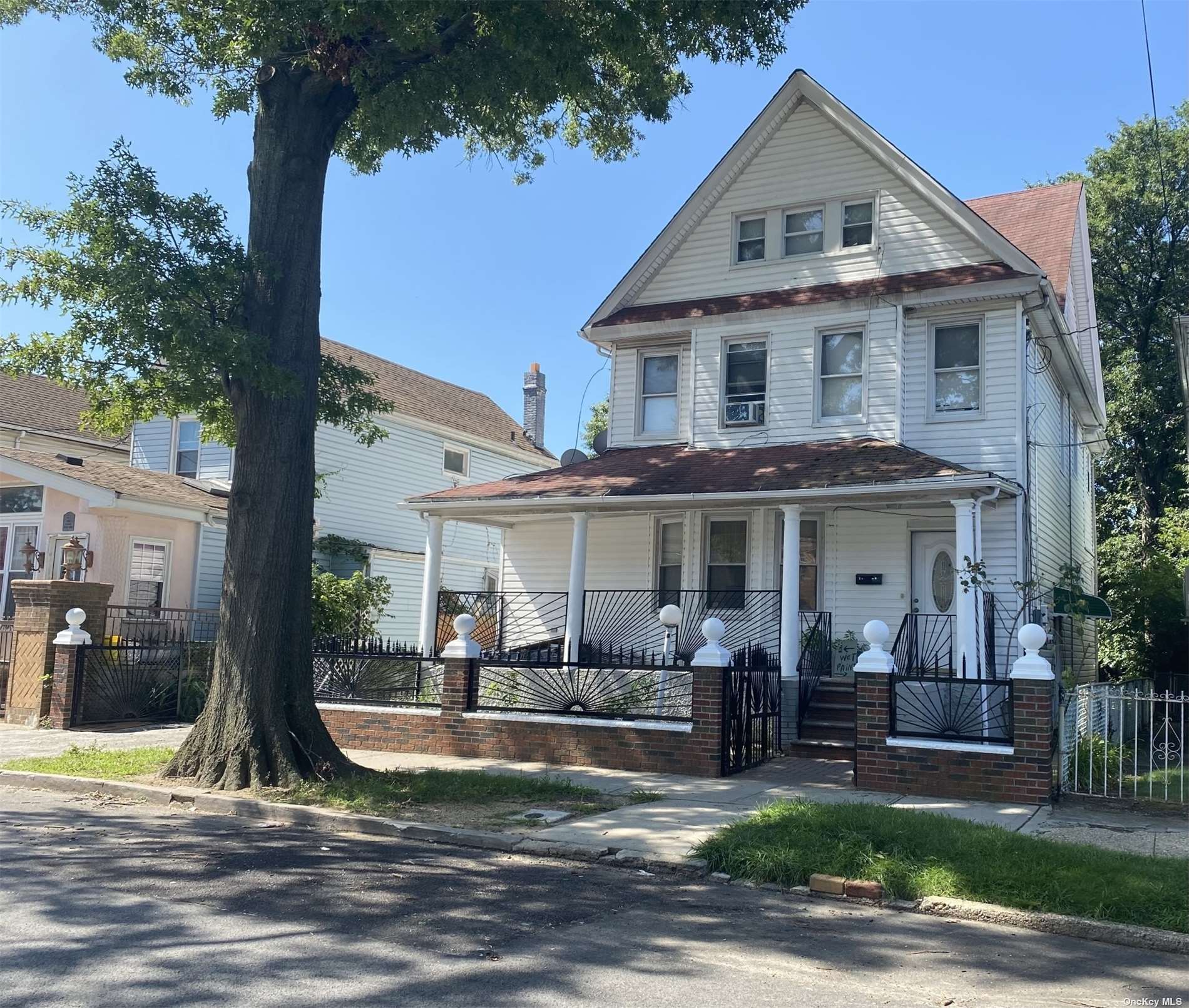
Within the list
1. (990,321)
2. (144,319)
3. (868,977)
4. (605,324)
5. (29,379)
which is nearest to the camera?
(868,977)

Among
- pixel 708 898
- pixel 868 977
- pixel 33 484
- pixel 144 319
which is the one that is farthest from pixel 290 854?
pixel 33 484

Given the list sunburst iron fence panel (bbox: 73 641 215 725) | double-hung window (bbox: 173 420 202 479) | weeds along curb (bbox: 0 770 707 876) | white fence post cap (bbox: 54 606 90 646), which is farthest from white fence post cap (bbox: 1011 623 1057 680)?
double-hung window (bbox: 173 420 202 479)

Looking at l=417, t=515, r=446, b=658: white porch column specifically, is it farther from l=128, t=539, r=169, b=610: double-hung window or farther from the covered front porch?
l=128, t=539, r=169, b=610: double-hung window

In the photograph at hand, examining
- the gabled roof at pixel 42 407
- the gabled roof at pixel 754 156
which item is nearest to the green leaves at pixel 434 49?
the gabled roof at pixel 754 156

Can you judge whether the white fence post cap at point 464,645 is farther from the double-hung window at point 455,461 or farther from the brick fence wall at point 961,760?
the double-hung window at point 455,461

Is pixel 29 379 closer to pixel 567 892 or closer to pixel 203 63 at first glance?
pixel 203 63

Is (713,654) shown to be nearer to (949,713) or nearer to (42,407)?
(949,713)

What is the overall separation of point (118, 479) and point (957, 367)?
49.5 feet

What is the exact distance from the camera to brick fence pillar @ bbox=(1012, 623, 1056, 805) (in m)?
9.86

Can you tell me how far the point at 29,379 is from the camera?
2891cm

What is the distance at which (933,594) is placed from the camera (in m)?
15.7

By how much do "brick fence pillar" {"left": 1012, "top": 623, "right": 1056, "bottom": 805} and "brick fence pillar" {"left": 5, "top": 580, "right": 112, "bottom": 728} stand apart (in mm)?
13034

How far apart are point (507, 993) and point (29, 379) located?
1133 inches

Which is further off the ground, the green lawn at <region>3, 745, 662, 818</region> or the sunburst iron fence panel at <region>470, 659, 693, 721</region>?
the sunburst iron fence panel at <region>470, 659, 693, 721</region>
